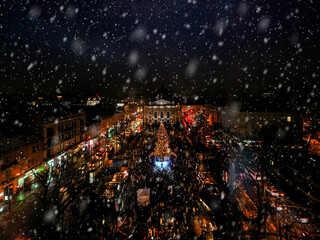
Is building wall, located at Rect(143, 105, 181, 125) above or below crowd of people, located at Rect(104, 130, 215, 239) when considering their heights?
above

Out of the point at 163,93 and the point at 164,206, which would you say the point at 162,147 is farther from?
the point at 163,93

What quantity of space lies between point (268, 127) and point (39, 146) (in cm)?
3283

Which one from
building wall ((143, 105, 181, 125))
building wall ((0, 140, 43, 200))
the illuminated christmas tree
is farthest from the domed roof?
building wall ((0, 140, 43, 200))

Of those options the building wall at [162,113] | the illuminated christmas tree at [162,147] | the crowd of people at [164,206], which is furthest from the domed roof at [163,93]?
the crowd of people at [164,206]

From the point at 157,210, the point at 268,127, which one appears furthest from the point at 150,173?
the point at 268,127

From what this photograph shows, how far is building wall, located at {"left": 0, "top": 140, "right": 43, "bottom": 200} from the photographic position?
13.4 meters

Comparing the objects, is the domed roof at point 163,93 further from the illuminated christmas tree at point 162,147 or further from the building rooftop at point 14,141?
the building rooftop at point 14,141

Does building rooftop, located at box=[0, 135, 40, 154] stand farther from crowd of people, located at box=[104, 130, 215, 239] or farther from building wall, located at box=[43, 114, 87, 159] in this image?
crowd of people, located at box=[104, 130, 215, 239]

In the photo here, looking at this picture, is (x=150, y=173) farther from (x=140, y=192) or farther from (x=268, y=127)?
(x=268, y=127)

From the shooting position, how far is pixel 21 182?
595 inches

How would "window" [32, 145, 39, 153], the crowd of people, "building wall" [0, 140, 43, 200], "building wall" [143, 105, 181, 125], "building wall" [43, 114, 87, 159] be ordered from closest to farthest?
the crowd of people, "building wall" [0, 140, 43, 200], "window" [32, 145, 39, 153], "building wall" [43, 114, 87, 159], "building wall" [143, 105, 181, 125]

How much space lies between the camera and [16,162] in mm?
14648

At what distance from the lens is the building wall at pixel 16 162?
526 inches

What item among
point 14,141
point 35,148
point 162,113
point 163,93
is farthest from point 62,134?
point 163,93
